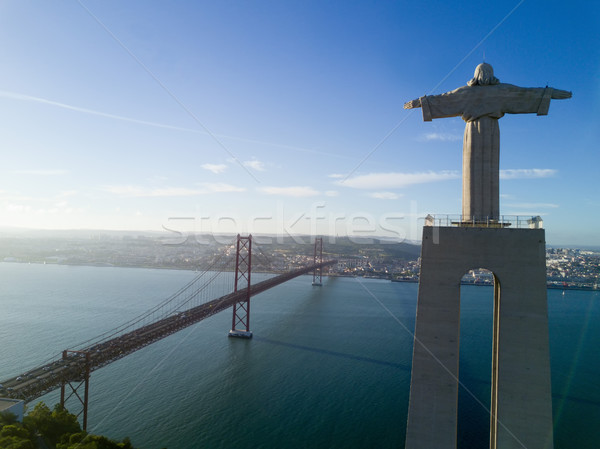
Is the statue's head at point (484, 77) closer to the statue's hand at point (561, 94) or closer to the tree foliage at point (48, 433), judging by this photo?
the statue's hand at point (561, 94)

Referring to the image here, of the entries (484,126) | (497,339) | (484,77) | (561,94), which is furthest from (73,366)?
(561,94)

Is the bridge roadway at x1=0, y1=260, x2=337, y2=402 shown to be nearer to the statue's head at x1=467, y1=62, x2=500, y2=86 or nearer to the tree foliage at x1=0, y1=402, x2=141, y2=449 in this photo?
the tree foliage at x1=0, y1=402, x2=141, y2=449

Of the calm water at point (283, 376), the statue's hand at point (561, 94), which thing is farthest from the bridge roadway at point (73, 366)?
the statue's hand at point (561, 94)

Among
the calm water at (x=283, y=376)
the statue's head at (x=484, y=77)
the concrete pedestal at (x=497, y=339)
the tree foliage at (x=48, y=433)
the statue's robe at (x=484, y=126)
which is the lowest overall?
the calm water at (x=283, y=376)

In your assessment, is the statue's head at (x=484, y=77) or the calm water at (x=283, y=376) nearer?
the statue's head at (x=484, y=77)

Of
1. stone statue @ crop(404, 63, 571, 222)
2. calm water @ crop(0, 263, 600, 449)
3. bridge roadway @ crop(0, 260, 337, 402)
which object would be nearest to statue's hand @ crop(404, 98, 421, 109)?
stone statue @ crop(404, 63, 571, 222)

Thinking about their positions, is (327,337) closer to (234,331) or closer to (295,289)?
(234,331)

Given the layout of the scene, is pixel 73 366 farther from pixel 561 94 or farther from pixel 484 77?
pixel 561 94
